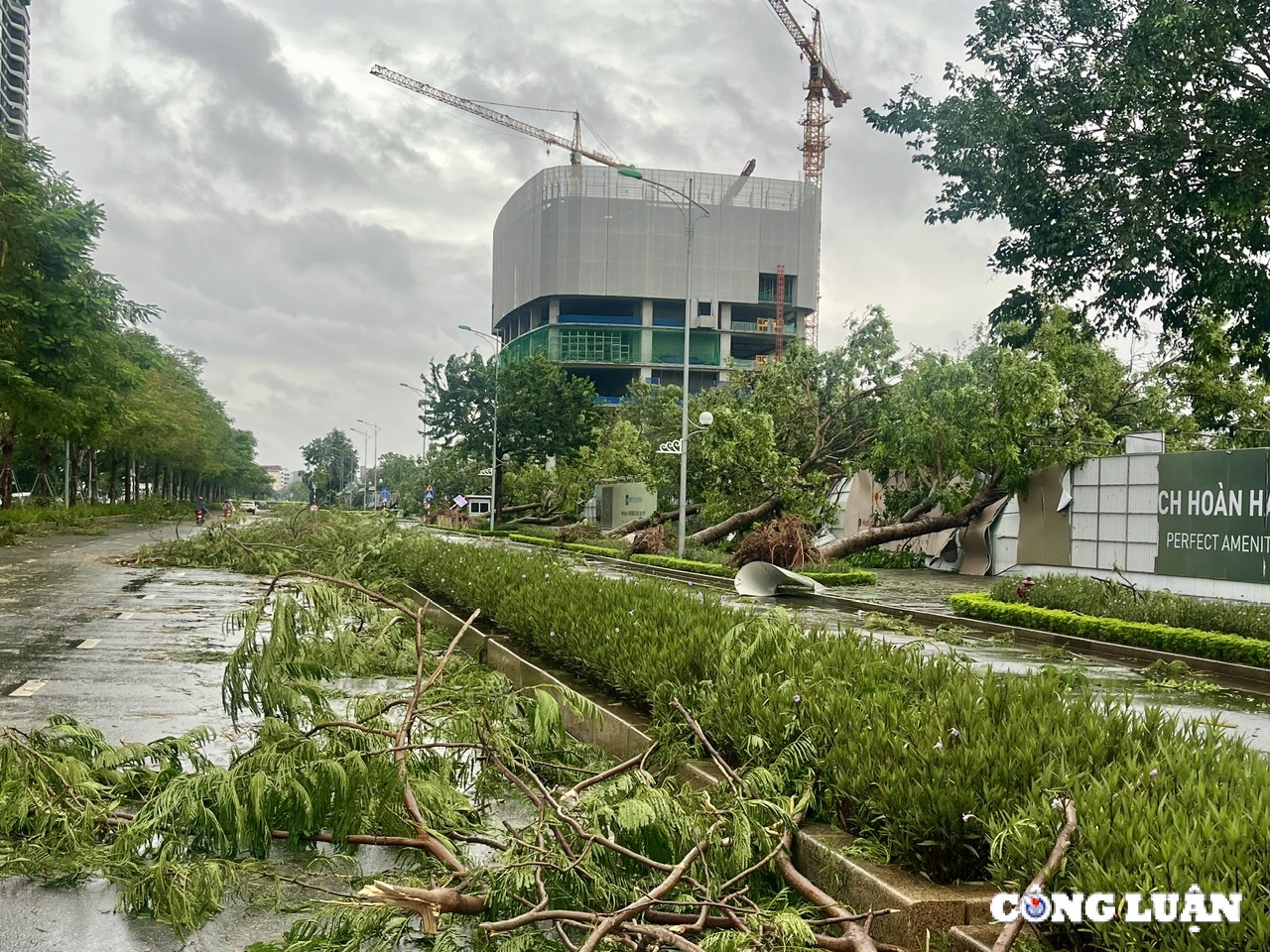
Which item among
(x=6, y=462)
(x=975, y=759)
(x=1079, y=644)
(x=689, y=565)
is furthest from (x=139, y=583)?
(x=6, y=462)

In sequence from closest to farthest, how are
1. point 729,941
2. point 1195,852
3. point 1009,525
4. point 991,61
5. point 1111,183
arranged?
point 1195,852
point 729,941
point 1111,183
point 991,61
point 1009,525

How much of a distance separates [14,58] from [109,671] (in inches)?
5897

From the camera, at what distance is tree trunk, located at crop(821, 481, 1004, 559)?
36.2 metres

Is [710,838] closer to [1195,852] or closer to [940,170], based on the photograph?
[1195,852]

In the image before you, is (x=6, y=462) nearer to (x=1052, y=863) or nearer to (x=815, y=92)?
(x=1052, y=863)

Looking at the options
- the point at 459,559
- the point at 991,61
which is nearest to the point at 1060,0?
the point at 991,61

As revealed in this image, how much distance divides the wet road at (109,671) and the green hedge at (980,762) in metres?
2.59

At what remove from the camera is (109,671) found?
1206cm

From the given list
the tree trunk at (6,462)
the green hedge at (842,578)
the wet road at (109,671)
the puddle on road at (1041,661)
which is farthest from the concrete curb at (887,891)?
the tree trunk at (6,462)

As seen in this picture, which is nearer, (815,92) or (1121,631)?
(1121,631)

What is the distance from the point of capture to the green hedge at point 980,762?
3445mm

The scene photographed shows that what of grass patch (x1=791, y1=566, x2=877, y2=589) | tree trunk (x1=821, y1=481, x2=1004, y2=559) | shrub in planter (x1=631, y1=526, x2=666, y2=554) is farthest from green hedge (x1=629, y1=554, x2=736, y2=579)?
tree trunk (x1=821, y1=481, x2=1004, y2=559)

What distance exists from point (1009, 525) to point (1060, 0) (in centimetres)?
1740

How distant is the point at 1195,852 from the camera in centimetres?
334
